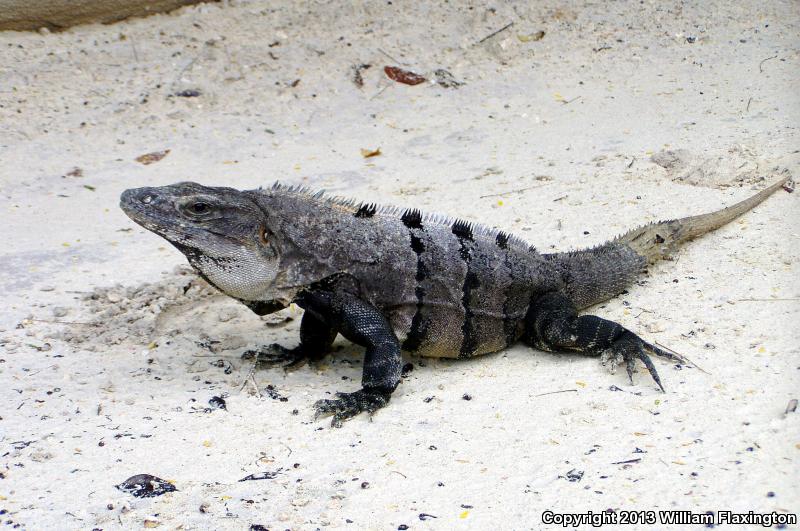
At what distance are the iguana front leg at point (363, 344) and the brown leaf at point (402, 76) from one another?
5.26 m

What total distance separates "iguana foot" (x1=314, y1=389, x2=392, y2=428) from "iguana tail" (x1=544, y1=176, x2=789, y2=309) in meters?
1.51

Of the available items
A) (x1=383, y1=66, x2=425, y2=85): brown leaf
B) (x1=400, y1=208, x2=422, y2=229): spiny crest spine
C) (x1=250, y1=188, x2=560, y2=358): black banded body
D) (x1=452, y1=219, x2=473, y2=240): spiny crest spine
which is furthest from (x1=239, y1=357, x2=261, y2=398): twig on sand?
(x1=383, y1=66, x2=425, y2=85): brown leaf

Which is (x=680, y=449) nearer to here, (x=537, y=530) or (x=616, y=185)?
(x=537, y=530)

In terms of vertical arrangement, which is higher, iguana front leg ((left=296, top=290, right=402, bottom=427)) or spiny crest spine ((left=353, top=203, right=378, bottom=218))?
spiny crest spine ((left=353, top=203, right=378, bottom=218))

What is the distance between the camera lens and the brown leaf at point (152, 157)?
8.17 meters

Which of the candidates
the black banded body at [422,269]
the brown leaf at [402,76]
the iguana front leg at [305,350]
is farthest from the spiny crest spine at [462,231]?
the brown leaf at [402,76]

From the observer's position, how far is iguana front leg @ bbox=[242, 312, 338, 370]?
16.3 ft

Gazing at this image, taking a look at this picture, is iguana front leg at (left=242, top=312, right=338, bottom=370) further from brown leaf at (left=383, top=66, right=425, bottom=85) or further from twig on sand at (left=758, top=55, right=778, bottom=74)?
twig on sand at (left=758, top=55, right=778, bottom=74)

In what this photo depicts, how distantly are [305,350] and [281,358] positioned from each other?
0.52 feet

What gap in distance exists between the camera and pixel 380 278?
15.5 ft

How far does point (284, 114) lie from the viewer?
356 inches

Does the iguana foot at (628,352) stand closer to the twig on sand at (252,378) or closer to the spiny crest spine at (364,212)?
the spiny crest spine at (364,212)

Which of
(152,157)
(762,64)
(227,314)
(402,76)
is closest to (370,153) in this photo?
(402,76)

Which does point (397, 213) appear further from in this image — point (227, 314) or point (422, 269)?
point (227, 314)
